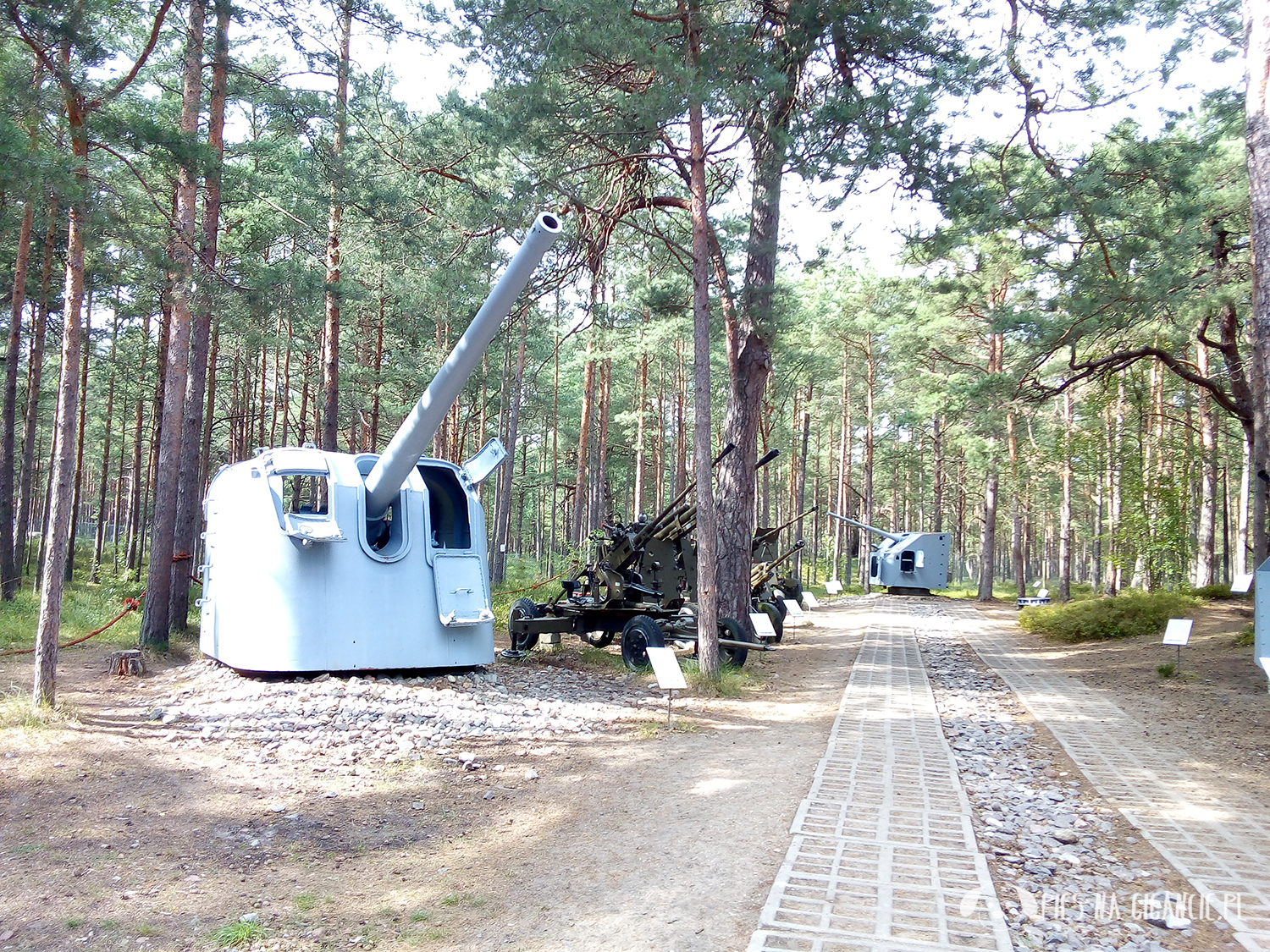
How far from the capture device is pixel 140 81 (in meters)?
12.5

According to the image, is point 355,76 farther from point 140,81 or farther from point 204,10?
point 140,81

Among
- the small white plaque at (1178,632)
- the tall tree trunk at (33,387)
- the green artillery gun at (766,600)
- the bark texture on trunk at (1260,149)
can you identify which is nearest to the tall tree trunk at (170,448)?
the tall tree trunk at (33,387)

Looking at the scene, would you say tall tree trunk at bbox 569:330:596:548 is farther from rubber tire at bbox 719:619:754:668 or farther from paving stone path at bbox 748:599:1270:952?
paving stone path at bbox 748:599:1270:952

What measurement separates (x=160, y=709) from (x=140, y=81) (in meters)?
9.78

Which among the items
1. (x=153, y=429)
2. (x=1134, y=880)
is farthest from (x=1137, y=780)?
(x=153, y=429)

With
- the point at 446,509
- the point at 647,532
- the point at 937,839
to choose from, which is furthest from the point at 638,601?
the point at 937,839

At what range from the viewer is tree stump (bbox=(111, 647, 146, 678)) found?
8328mm

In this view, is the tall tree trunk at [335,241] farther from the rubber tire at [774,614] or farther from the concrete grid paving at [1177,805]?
the concrete grid paving at [1177,805]

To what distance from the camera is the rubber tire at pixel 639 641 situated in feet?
33.8

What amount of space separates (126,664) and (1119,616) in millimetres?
14394

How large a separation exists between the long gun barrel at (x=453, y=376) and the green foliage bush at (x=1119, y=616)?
12.1 metres

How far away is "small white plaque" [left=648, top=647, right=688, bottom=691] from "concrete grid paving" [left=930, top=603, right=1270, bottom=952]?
301 cm

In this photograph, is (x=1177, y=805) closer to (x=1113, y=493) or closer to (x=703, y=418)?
(x=703, y=418)

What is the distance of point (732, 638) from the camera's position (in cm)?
1070
